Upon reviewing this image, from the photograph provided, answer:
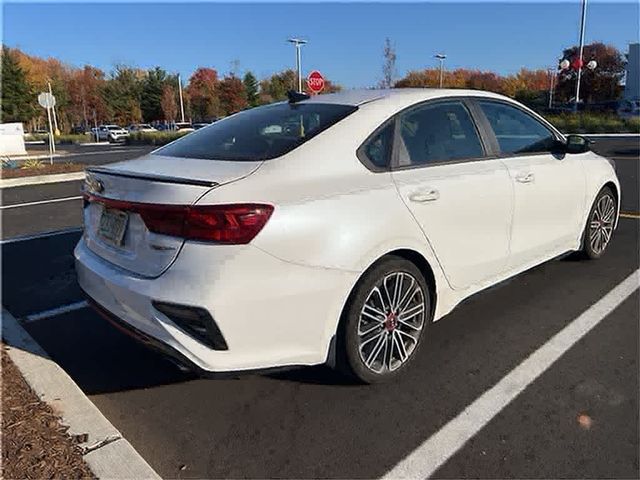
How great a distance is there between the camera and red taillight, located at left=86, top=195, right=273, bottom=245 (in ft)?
7.24

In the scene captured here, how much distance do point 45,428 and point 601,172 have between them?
15.3 ft

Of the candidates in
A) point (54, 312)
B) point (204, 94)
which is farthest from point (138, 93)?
point (54, 312)

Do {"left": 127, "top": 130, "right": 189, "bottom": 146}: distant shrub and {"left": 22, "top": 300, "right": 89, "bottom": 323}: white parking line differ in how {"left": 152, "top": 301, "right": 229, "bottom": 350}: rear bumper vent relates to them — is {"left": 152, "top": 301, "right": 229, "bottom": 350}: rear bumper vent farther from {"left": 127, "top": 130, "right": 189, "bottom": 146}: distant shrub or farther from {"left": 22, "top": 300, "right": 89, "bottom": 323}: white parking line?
{"left": 127, "top": 130, "right": 189, "bottom": 146}: distant shrub

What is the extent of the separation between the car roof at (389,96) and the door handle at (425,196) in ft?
1.89

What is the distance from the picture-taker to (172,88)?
211 feet

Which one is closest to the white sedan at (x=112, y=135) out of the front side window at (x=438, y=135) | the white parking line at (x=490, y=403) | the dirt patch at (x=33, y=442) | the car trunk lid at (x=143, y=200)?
the car trunk lid at (x=143, y=200)

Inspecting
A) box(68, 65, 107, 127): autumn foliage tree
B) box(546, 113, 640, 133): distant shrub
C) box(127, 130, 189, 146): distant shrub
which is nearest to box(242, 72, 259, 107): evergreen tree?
box(68, 65, 107, 127): autumn foliage tree

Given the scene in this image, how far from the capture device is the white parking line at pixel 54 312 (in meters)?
3.85

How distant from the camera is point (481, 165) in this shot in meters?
3.34

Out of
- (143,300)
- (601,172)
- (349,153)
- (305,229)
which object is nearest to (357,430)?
(305,229)

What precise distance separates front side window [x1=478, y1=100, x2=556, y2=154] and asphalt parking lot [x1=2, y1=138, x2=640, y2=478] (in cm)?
120

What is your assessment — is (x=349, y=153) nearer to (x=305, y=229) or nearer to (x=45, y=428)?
(x=305, y=229)

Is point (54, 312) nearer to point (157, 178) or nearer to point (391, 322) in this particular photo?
point (157, 178)

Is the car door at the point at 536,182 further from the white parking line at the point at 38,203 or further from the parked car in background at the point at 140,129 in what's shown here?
the parked car in background at the point at 140,129
